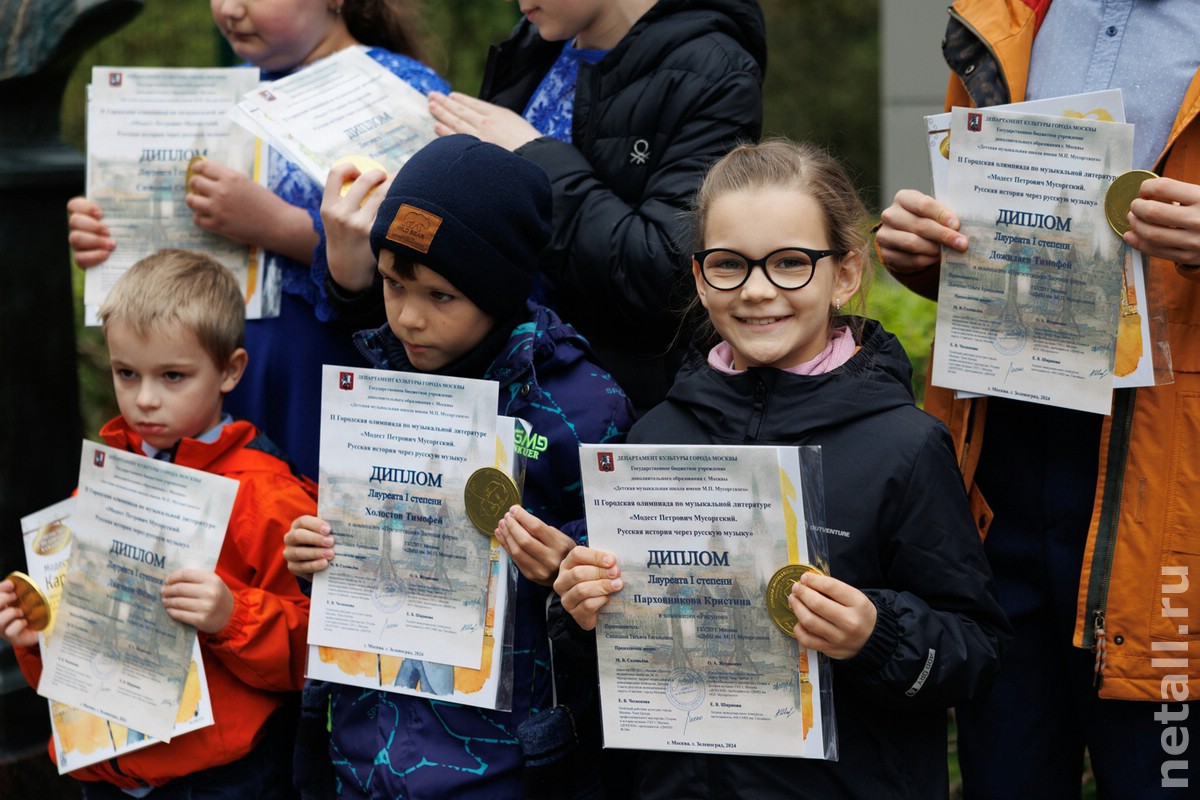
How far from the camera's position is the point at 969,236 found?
2.67 meters

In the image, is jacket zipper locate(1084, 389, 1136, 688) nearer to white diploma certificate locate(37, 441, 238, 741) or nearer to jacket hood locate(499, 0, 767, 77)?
jacket hood locate(499, 0, 767, 77)

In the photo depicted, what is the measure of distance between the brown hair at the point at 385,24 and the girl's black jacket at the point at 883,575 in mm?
1720

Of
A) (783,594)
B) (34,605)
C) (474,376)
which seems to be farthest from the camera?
(34,605)

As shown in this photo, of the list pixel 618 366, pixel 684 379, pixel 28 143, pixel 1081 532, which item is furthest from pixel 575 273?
pixel 28 143

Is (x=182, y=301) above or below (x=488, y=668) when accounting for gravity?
above

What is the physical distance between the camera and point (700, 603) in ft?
7.98

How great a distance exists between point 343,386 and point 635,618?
783mm

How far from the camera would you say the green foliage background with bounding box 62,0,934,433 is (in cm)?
456

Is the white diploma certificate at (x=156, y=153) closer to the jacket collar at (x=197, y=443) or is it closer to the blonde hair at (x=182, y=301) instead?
the blonde hair at (x=182, y=301)

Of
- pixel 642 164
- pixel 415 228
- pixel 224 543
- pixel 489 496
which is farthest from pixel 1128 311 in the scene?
pixel 224 543

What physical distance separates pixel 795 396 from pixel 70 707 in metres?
1.73

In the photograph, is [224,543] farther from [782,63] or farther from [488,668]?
[782,63]

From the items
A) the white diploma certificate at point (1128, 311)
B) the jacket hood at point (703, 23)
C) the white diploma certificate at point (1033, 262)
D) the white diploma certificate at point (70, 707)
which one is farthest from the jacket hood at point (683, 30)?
the white diploma certificate at point (70, 707)

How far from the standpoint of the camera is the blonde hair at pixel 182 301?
315cm
